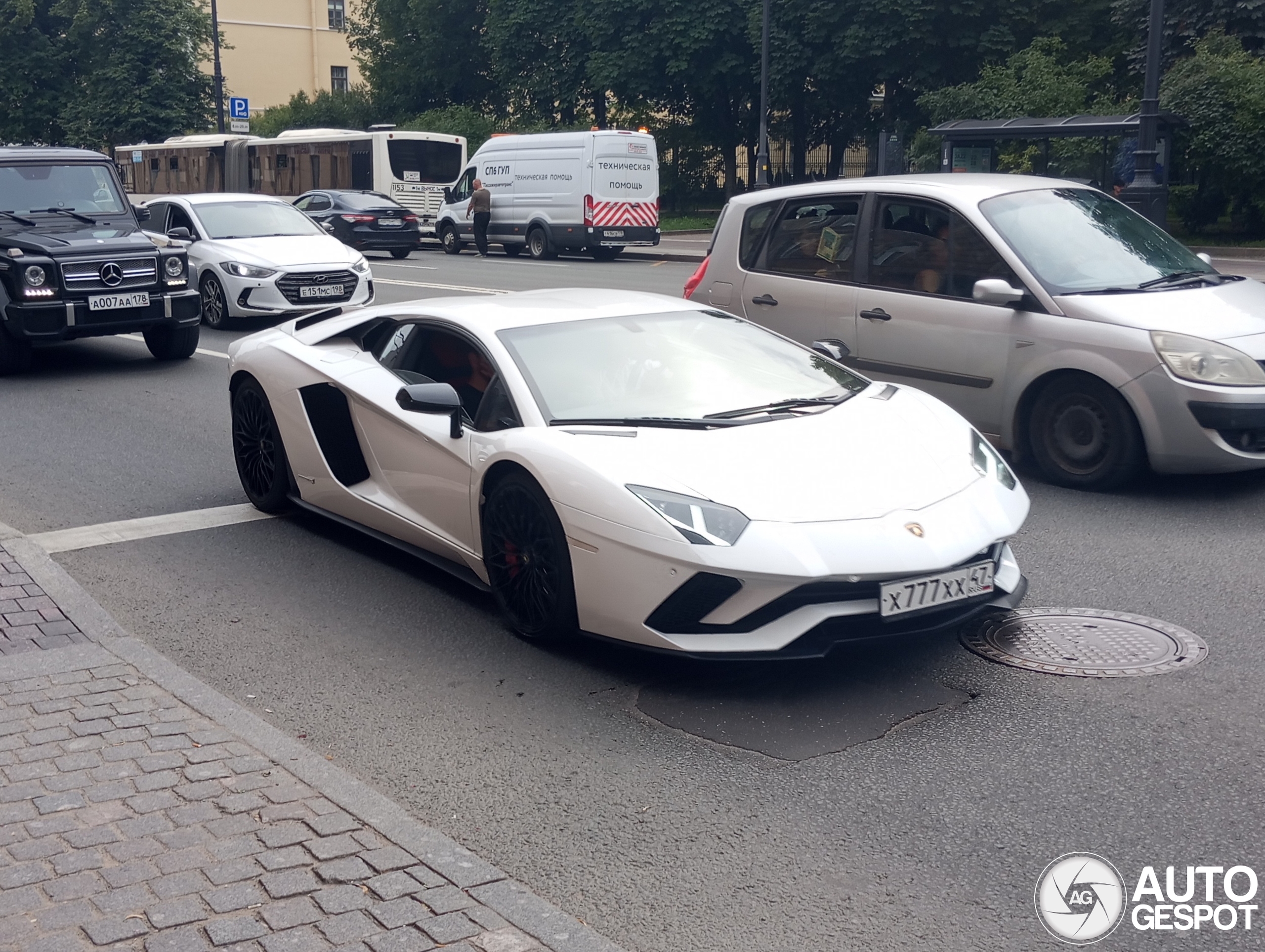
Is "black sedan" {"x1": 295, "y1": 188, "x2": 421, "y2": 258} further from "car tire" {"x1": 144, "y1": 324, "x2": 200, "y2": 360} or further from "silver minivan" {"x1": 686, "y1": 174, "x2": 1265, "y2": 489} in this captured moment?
"silver minivan" {"x1": 686, "y1": 174, "x2": 1265, "y2": 489}

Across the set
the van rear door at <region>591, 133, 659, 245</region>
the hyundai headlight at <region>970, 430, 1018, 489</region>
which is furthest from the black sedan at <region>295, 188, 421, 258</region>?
the hyundai headlight at <region>970, 430, 1018, 489</region>

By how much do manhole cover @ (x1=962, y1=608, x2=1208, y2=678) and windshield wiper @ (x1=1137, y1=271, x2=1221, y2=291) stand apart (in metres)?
2.98

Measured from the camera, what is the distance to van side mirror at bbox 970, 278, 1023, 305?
7.62 metres

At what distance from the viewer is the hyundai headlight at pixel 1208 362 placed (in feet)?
23.2

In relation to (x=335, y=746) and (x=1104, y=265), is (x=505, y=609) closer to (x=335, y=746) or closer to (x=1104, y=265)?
(x=335, y=746)

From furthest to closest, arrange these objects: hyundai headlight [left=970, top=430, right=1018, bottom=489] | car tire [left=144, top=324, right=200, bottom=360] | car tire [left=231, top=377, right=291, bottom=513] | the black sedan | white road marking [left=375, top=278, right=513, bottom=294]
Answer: the black sedan
white road marking [left=375, top=278, right=513, bottom=294]
car tire [left=144, top=324, right=200, bottom=360]
car tire [left=231, top=377, right=291, bottom=513]
hyundai headlight [left=970, top=430, right=1018, bottom=489]

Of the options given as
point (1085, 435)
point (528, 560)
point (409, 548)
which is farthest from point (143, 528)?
point (1085, 435)

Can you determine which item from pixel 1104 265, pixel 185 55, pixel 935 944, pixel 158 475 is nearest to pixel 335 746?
pixel 935 944

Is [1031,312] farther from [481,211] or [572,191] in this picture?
[481,211]

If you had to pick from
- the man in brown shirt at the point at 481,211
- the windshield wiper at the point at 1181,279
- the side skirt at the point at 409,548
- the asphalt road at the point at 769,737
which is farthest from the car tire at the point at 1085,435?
the man in brown shirt at the point at 481,211

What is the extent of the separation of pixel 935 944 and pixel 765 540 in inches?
64.0

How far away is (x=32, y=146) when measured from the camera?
1380 centimetres

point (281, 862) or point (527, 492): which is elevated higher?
point (527, 492)

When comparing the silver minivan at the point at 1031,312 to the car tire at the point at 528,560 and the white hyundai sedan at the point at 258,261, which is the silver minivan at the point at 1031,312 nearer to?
the car tire at the point at 528,560
